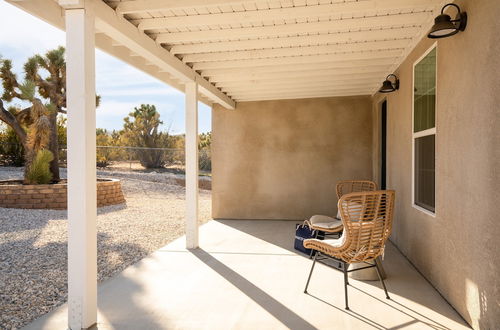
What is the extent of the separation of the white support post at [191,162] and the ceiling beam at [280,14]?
161 cm

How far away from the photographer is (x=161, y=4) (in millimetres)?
2979

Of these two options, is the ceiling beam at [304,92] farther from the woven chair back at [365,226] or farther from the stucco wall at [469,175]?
the woven chair back at [365,226]

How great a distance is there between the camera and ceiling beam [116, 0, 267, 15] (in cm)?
291

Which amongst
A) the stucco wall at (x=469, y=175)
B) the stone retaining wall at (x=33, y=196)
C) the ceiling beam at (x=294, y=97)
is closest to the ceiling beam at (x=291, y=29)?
the stucco wall at (x=469, y=175)

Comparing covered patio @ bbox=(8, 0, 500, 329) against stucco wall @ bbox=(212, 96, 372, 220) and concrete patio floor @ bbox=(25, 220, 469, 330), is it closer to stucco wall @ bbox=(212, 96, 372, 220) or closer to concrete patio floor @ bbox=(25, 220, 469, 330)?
concrete patio floor @ bbox=(25, 220, 469, 330)

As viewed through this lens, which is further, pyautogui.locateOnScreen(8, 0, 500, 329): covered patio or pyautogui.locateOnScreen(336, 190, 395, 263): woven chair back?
pyautogui.locateOnScreen(336, 190, 395, 263): woven chair back

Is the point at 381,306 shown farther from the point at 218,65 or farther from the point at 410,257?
the point at 218,65

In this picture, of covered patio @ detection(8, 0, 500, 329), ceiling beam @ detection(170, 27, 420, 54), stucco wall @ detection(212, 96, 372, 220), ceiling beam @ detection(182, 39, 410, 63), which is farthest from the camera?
stucco wall @ detection(212, 96, 372, 220)

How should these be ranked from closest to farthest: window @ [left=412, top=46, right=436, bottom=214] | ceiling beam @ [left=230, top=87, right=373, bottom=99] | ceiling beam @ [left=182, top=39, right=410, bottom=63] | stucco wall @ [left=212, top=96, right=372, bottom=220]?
window @ [left=412, top=46, right=436, bottom=214], ceiling beam @ [left=182, top=39, right=410, bottom=63], ceiling beam @ [left=230, top=87, right=373, bottom=99], stucco wall @ [left=212, top=96, right=372, bottom=220]

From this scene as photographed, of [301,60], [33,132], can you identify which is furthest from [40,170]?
[301,60]

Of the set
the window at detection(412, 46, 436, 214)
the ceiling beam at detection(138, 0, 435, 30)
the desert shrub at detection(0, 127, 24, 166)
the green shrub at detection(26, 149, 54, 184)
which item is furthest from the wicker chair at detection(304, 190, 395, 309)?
the desert shrub at detection(0, 127, 24, 166)

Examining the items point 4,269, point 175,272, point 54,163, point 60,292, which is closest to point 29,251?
point 4,269

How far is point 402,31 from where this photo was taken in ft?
12.4

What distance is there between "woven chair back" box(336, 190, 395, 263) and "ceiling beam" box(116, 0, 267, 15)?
181 centimetres
